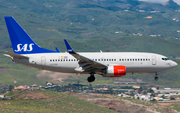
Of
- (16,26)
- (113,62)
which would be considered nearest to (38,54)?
(16,26)

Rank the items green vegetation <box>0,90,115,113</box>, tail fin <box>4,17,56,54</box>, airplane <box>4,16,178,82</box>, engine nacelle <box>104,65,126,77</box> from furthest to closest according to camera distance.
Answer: green vegetation <box>0,90,115,113</box> → tail fin <box>4,17,56,54</box> → airplane <box>4,16,178,82</box> → engine nacelle <box>104,65,126,77</box>

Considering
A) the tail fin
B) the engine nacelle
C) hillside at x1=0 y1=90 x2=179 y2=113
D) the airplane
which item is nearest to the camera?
the engine nacelle

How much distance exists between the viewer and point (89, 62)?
5994 centimetres

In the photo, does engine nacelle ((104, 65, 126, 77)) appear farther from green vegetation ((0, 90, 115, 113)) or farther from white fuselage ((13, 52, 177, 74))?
green vegetation ((0, 90, 115, 113))

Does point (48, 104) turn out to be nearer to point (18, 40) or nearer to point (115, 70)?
point (18, 40)

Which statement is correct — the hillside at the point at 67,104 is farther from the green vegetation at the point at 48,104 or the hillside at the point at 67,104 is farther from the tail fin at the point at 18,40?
the tail fin at the point at 18,40

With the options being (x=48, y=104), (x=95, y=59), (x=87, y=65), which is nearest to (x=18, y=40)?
(x=87, y=65)

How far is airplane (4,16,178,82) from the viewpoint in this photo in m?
60.9

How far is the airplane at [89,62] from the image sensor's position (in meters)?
60.9

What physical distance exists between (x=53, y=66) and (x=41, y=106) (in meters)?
94.8

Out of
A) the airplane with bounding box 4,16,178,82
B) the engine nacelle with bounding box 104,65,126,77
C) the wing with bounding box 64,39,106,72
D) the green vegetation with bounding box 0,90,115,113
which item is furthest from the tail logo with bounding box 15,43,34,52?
the green vegetation with bounding box 0,90,115,113

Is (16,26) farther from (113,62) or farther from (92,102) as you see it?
(92,102)

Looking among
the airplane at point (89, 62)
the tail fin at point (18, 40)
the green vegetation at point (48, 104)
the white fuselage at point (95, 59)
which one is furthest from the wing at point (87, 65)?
the green vegetation at point (48, 104)

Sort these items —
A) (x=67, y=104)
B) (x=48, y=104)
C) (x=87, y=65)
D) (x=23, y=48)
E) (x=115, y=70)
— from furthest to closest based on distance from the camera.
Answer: (x=67, y=104) → (x=48, y=104) → (x=23, y=48) → (x=87, y=65) → (x=115, y=70)
